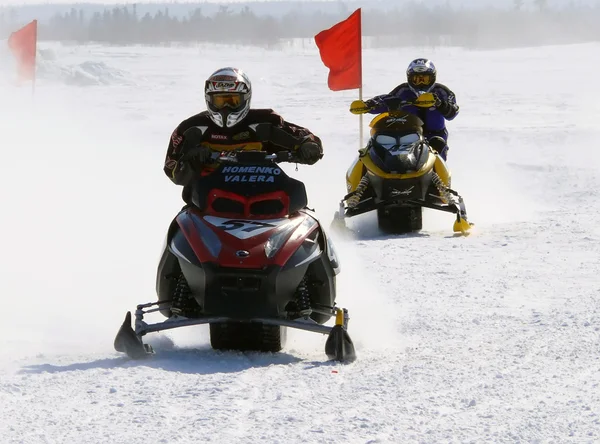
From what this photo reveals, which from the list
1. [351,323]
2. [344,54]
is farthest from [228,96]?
[344,54]

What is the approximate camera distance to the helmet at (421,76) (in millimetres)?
12805

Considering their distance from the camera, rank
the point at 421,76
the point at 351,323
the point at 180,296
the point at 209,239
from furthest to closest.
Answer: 1. the point at 421,76
2. the point at 351,323
3. the point at 180,296
4. the point at 209,239

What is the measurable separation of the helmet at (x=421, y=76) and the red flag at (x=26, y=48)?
466 inches

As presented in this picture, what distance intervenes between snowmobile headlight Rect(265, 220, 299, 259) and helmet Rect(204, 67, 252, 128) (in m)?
0.92

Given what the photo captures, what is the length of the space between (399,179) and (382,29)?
3862 inches

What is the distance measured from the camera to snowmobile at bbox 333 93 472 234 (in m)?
11.7

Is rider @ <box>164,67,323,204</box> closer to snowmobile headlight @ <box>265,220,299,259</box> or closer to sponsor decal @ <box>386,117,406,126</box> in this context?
snowmobile headlight @ <box>265,220,299,259</box>

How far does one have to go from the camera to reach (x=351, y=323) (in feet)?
23.3

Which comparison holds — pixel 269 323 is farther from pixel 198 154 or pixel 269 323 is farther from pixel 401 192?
pixel 401 192

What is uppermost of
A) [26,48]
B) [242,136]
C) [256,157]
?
[26,48]

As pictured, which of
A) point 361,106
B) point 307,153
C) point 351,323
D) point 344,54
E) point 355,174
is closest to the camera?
point 307,153

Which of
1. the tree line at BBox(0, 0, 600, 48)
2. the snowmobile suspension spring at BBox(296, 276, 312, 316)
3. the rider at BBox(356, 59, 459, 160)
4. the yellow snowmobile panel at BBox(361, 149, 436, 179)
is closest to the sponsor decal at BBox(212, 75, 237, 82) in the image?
the snowmobile suspension spring at BBox(296, 276, 312, 316)

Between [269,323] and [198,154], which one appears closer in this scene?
[269,323]

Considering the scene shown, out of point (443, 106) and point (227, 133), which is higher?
point (443, 106)
